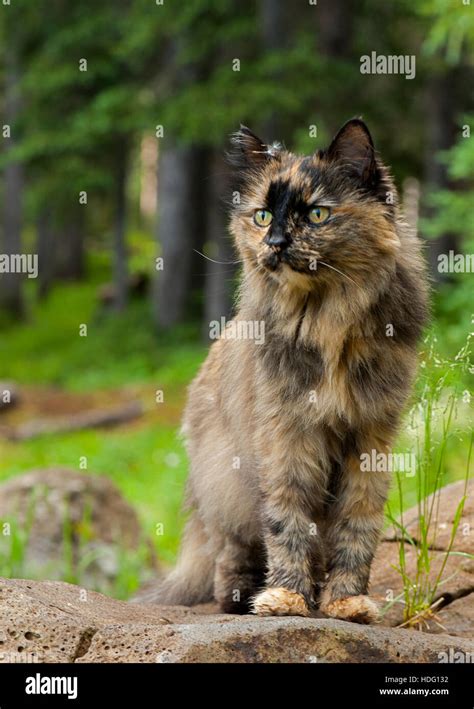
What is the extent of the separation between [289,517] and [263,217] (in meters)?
1.37

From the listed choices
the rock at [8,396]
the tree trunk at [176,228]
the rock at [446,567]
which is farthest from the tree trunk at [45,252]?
the rock at [446,567]

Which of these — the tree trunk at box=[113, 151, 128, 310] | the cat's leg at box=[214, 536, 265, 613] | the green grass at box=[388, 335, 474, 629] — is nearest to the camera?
the green grass at box=[388, 335, 474, 629]

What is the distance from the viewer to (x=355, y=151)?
446 centimetres

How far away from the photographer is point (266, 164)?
473cm

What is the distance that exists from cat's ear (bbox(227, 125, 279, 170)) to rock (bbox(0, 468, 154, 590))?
3750 mm

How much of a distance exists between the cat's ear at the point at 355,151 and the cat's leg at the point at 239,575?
1962 mm

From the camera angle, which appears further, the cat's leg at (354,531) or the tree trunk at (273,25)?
the tree trunk at (273,25)

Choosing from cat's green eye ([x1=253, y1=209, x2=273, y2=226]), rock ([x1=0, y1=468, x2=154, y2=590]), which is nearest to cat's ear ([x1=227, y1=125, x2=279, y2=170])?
cat's green eye ([x1=253, y1=209, x2=273, y2=226])

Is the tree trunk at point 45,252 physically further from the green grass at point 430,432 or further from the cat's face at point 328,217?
the cat's face at point 328,217

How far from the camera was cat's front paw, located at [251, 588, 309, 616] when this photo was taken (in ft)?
14.5

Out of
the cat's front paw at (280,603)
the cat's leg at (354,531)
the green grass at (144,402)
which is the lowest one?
the cat's front paw at (280,603)

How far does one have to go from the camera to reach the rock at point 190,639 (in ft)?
12.7

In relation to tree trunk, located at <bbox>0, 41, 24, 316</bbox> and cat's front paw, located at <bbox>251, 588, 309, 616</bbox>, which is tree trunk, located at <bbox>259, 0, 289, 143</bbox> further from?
cat's front paw, located at <bbox>251, 588, 309, 616</bbox>

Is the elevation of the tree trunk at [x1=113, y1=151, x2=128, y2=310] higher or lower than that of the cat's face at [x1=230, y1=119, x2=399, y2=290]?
higher
